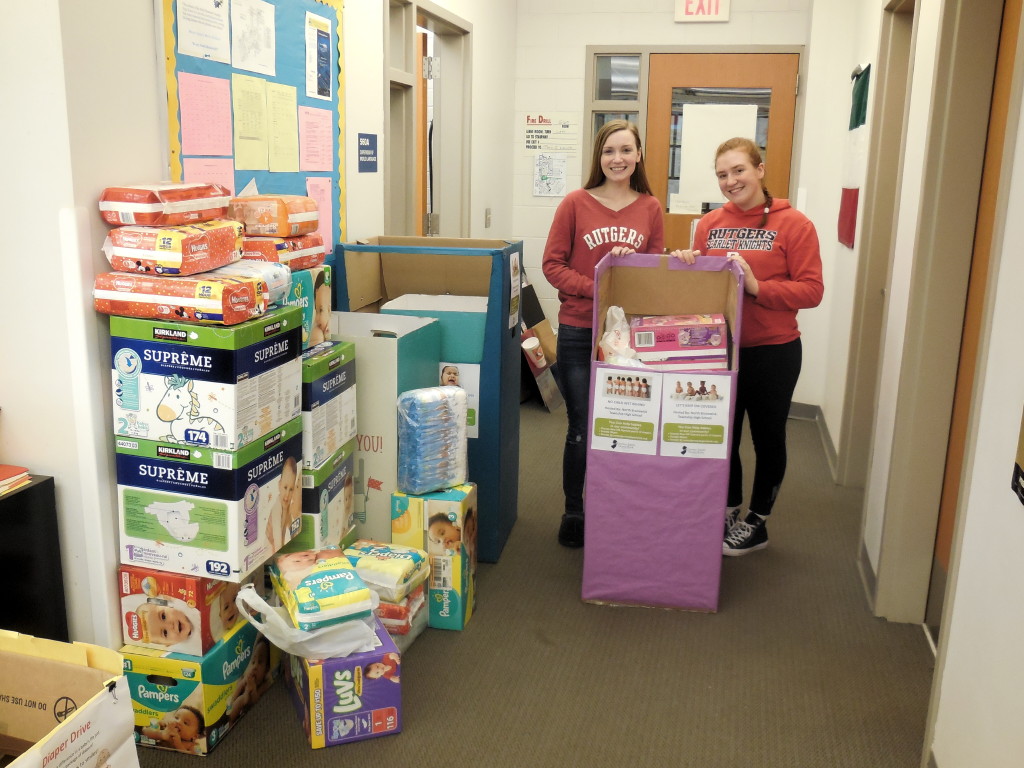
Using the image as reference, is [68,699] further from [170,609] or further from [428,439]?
[428,439]

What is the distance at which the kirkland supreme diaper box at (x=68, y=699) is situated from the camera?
4.79 feet

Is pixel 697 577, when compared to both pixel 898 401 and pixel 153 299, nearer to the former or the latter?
pixel 898 401

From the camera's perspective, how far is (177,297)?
1.85 m

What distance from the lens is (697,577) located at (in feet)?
8.92

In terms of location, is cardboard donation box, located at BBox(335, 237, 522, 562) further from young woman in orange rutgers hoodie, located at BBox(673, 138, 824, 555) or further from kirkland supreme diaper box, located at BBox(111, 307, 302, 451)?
kirkland supreme diaper box, located at BBox(111, 307, 302, 451)

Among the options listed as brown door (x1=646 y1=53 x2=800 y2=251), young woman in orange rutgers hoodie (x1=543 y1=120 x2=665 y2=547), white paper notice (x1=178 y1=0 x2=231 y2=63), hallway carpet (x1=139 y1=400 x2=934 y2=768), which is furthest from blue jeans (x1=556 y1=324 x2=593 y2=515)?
brown door (x1=646 y1=53 x2=800 y2=251)

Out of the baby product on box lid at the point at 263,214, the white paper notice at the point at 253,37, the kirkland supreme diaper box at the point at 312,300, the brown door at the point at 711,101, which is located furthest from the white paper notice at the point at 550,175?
the baby product on box lid at the point at 263,214

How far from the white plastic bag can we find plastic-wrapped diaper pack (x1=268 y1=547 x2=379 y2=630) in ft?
0.07

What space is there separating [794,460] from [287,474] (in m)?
2.86

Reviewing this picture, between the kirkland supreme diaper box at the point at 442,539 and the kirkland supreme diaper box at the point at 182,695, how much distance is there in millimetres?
614

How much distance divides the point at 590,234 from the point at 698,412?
0.78m

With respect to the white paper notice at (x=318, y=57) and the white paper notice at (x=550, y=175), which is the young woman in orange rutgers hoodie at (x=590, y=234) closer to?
the white paper notice at (x=318, y=57)

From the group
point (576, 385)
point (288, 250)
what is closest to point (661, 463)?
point (576, 385)

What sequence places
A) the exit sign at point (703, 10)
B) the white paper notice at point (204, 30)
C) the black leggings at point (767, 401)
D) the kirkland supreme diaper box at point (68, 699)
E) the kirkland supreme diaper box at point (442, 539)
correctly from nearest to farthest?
1. the kirkland supreme diaper box at point (68, 699)
2. the white paper notice at point (204, 30)
3. the kirkland supreme diaper box at point (442, 539)
4. the black leggings at point (767, 401)
5. the exit sign at point (703, 10)
